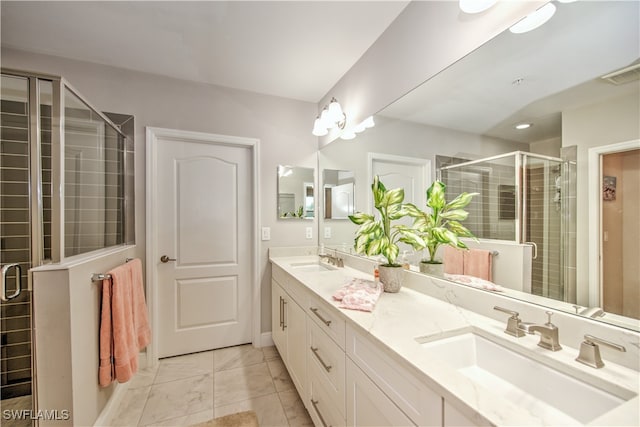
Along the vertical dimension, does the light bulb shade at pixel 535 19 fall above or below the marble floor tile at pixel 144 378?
above

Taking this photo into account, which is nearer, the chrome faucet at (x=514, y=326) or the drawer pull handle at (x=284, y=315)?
the chrome faucet at (x=514, y=326)

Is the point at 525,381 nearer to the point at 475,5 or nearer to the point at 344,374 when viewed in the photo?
the point at 344,374

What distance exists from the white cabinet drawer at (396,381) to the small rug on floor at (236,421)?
971 mm

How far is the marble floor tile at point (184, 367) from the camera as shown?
1965 millimetres

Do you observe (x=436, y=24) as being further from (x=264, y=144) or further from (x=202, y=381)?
(x=202, y=381)

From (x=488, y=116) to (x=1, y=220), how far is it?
108 inches

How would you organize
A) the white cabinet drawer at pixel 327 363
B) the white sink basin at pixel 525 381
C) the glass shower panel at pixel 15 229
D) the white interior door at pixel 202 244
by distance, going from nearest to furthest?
the white sink basin at pixel 525 381
the white cabinet drawer at pixel 327 363
the glass shower panel at pixel 15 229
the white interior door at pixel 202 244

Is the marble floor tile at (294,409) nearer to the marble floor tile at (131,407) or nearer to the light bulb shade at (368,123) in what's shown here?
the marble floor tile at (131,407)

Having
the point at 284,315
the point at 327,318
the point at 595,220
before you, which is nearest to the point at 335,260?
the point at 284,315

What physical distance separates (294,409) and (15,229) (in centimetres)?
202

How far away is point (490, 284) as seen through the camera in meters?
1.08

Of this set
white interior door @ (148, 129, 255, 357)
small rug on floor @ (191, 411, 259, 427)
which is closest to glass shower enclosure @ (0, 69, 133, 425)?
white interior door @ (148, 129, 255, 357)

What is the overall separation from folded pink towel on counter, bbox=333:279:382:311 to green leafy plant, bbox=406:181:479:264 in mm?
359

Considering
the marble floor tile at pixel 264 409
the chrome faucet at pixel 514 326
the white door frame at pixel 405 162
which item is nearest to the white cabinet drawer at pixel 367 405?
the chrome faucet at pixel 514 326
